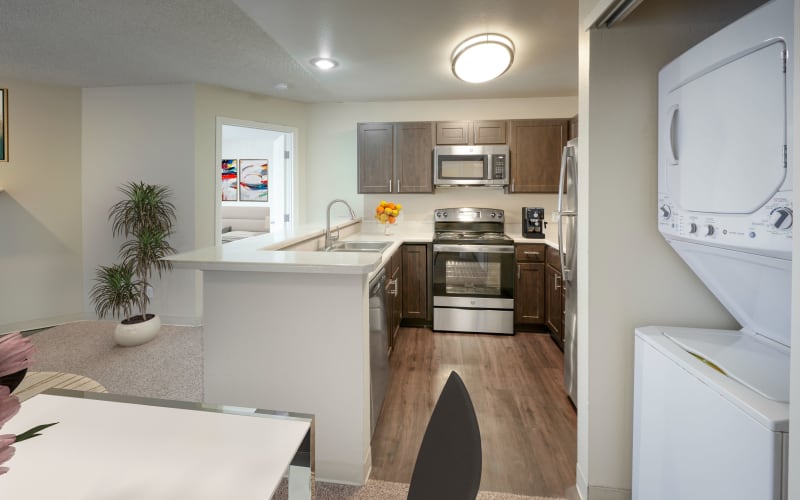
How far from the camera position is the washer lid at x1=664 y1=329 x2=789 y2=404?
1036 mm

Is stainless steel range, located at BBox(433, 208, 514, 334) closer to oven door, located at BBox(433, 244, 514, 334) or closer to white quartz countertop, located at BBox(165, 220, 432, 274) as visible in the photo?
oven door, located at BBox(433, 244, 514, 334)

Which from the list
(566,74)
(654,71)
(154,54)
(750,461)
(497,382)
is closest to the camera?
(750,461)

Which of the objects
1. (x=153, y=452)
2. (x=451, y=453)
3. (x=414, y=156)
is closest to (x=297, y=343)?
(x=153, y=452)

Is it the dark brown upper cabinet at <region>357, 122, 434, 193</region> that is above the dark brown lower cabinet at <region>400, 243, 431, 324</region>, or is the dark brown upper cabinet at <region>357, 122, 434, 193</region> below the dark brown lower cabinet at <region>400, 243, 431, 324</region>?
above

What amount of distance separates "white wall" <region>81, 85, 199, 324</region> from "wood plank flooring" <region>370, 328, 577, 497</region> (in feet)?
7.92

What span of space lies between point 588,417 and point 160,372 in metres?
2.90

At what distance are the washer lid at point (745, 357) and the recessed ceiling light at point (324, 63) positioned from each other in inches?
125

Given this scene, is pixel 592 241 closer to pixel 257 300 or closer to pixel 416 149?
pixel 257 300

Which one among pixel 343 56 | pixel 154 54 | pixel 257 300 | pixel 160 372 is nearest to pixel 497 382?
pixel 257 300

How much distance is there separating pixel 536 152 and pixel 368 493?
358cm

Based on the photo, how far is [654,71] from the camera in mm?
1599

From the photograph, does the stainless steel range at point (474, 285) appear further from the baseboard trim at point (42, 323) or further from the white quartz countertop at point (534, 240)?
the baseboard trim at point (42, 323)

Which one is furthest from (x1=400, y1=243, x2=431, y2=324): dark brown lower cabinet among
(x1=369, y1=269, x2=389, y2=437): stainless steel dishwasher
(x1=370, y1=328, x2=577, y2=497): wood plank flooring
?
(x1=369, y1=269, x2=389, y2=437): stainless steel dishwasher

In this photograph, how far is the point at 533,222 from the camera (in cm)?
429
